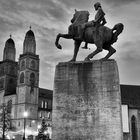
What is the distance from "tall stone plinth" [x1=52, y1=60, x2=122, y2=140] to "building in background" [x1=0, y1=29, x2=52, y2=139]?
84228mm

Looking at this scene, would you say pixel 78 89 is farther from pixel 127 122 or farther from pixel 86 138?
pixel 127 122

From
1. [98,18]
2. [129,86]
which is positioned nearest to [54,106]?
[98,18]

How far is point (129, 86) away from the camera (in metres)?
81.9

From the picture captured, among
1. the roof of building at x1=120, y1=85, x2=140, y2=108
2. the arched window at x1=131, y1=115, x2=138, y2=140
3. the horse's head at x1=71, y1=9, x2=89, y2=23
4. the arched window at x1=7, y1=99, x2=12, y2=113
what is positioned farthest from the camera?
the arched window at x1=7, y1=99, x2=12, y2=113

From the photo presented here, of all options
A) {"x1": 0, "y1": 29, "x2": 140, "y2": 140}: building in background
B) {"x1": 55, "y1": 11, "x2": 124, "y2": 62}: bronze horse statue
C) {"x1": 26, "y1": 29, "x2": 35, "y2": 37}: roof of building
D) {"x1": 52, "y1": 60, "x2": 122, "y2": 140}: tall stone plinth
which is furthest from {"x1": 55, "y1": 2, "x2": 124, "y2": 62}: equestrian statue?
{"x1": 26, "y1": 29, "x2": 35, "y2": 37}: roof of building

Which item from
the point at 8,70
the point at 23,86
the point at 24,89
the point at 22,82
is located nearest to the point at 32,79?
the point at 22,82

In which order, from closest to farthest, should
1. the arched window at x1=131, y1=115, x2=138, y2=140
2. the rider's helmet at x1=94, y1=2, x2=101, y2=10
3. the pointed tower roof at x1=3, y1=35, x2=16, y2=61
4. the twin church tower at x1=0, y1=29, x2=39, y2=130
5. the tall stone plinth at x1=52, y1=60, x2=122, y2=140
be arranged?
1. the tall stone plinth at x1=52, y1=60, x2=122, y2=140
2. the rider's helmet at x1=94, y1=2, x2=101, y2=10
3. the arched window at x1=131, y1=115, x2=138, y2=140
4. the twin church tower at x1=0, y1=29, x2=39, y2=130
5. the pointed tower roof at x1=3, y1=35, x2=16, y2=61

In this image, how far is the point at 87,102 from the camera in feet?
35.2

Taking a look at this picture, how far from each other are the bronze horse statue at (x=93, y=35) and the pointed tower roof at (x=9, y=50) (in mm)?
105333

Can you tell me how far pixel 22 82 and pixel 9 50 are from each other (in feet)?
58.8

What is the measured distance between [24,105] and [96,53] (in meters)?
89.0

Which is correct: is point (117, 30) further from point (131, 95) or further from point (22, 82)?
point (22, 82)

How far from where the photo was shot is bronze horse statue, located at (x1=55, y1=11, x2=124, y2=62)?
11367mm

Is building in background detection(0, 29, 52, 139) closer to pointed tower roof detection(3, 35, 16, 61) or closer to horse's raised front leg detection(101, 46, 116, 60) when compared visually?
pointed tower roof detection(3, 35, 16, 61)
